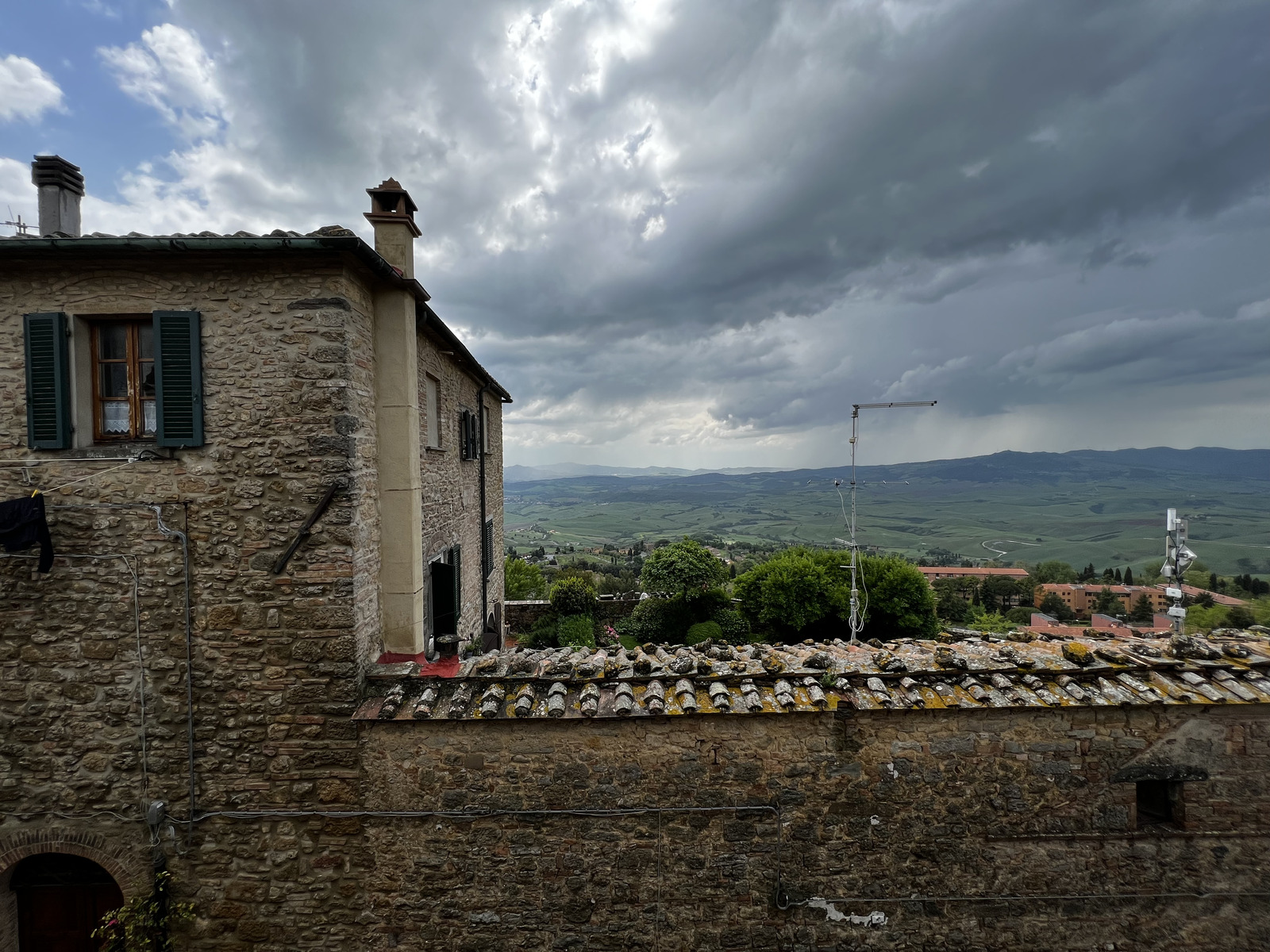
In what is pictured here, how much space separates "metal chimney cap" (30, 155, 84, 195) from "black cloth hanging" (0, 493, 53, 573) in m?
4.08

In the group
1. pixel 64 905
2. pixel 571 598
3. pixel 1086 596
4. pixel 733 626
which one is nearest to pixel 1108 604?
pixel 1086 596

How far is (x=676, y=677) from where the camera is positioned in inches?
225

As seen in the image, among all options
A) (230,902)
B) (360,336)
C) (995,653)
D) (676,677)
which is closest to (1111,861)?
(995,653)

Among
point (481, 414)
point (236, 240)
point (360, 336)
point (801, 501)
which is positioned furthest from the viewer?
point (801, 501)

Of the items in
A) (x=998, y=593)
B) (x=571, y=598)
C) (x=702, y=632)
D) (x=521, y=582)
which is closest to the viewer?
(x=702, y=632)

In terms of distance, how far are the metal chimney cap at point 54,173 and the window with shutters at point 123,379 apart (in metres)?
2.40

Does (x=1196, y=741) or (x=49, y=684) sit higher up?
(x=49, y=684)

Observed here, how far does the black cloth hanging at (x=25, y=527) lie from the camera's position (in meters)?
5.22

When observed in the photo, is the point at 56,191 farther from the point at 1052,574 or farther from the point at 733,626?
the point at 1052,574

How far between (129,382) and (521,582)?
2090cm

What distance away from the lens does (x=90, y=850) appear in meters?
5.55

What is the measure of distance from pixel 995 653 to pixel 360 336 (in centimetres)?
835

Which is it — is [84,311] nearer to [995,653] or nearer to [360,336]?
[360,336]

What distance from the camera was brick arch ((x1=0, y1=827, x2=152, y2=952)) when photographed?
5539mm
